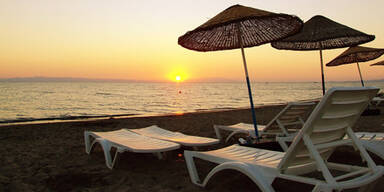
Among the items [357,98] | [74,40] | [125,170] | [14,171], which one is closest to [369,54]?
[357,98]

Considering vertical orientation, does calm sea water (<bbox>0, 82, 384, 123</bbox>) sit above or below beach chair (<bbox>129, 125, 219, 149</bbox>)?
below

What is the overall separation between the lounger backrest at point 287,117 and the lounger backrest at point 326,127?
6.49 ft

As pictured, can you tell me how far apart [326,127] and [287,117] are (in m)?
2.61

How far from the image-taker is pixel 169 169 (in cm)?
369

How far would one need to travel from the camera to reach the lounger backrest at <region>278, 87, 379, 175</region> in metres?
1.84

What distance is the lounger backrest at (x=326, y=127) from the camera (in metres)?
1.84

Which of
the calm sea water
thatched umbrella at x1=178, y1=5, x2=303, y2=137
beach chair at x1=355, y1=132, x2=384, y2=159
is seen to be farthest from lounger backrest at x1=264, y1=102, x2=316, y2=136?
the calm sea water

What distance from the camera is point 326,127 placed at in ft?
6.72

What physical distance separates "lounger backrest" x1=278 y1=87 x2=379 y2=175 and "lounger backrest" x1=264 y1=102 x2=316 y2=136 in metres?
1.98

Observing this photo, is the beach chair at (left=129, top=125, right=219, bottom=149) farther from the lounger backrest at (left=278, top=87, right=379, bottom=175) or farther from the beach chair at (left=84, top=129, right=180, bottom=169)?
the lounger backrest at (left=278, top=87, right=379, bottom=175)

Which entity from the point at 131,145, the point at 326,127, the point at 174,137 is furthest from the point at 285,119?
the point at 131,145

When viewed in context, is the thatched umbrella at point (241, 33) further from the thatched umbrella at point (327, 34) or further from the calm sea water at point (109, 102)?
the calm sea water at point (109, 102)

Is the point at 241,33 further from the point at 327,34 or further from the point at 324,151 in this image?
the point at 324,151

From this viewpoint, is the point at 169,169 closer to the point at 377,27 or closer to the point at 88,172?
the point at 88,172
